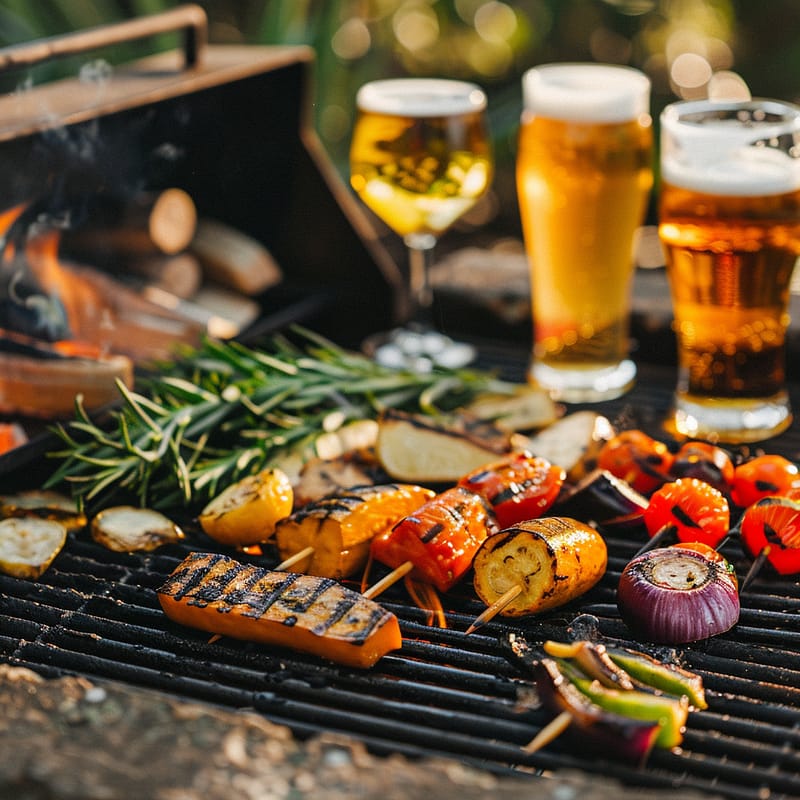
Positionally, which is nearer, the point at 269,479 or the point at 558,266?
the point at 269,479

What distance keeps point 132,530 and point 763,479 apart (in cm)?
158

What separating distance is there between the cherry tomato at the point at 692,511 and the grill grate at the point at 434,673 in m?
0.12

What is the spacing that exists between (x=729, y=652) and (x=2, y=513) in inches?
70.3

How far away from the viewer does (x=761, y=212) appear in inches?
116

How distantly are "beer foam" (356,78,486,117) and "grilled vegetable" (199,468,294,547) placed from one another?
1324mm

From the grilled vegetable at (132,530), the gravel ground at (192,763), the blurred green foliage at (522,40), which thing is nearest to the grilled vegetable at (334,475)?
the grilled vegetable at (132,530)

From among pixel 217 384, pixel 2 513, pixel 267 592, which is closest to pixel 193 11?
pixel 217 384

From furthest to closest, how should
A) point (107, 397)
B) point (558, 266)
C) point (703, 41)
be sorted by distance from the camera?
point (703, 41), point (558, 266), point (107, 397)

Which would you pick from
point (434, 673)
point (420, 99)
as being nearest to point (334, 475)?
point (434, 673)

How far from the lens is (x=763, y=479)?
2.72m

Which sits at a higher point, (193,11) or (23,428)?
(193,11)

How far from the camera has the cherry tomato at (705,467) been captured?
9.07ft

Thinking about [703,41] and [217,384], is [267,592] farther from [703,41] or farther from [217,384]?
[703,41]

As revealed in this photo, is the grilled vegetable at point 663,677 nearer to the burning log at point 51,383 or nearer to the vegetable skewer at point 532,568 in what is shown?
the vegetable skewer at point 532,568
